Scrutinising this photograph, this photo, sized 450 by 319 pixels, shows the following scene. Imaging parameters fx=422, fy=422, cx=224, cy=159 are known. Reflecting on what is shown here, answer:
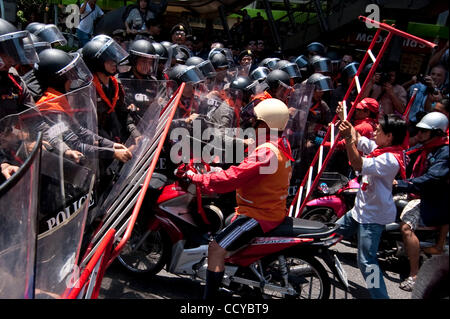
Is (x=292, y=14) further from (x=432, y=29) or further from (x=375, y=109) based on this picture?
(x=375, y=109)

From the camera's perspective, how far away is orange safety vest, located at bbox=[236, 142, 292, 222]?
3.05 metres

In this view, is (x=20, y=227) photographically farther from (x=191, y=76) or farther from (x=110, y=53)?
(x=191, y=76)

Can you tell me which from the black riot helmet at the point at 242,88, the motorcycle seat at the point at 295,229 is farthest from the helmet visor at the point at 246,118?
the motorcycle seat at the point at 295,229

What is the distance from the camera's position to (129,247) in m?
3.84

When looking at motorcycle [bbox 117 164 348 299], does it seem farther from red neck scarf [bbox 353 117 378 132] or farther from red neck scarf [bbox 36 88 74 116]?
red neck scarf [bbox 353 117 378 132]

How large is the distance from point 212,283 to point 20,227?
1.89 metres

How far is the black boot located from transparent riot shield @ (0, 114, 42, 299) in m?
1.67

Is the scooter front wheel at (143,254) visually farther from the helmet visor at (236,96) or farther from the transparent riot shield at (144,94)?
the helmet visor at (236,96)

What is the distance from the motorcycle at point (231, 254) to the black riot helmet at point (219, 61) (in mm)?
3128

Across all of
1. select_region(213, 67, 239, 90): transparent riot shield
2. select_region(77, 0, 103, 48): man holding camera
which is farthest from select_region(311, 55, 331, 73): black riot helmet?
select_region(77, 0, 103, 48): man holding camera

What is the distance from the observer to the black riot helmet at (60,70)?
3.34 m

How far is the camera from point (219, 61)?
6.66 metres

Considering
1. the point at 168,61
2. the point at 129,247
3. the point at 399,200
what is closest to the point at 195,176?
the point at 129,247

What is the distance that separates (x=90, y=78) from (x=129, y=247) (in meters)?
1.53
